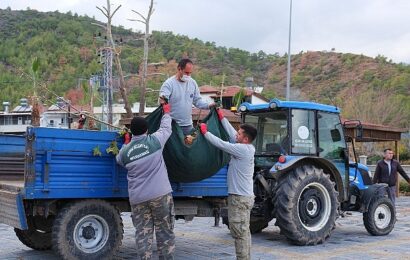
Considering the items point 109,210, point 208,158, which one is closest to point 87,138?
point 109,210

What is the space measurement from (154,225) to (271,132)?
12.0 ft

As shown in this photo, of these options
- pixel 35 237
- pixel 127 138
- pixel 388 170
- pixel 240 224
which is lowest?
pixel 35 237

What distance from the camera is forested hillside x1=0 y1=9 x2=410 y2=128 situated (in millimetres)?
54594

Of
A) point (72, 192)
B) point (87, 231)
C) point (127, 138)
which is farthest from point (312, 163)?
point (72, 192)

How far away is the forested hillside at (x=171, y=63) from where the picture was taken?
54.6m

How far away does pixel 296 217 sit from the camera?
26.8 ft

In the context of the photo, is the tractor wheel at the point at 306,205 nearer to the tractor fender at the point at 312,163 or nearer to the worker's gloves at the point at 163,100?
the tractor fender at the point at 312,163

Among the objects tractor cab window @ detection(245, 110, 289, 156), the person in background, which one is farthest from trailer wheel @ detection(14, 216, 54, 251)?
tractor cab window @ detection(245, 110, 289, 156)

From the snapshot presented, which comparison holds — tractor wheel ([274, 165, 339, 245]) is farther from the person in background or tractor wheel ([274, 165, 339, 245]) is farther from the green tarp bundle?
the person in background

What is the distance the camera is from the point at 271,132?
9.04 m

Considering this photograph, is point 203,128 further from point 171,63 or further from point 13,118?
point 13,118

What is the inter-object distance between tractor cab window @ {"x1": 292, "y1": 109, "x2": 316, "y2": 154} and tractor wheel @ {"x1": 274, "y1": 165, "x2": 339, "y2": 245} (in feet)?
1.13

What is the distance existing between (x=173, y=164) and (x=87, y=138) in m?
1.05

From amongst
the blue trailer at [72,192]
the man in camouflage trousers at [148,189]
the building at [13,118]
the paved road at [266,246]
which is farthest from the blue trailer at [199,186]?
the building at [13,118]
